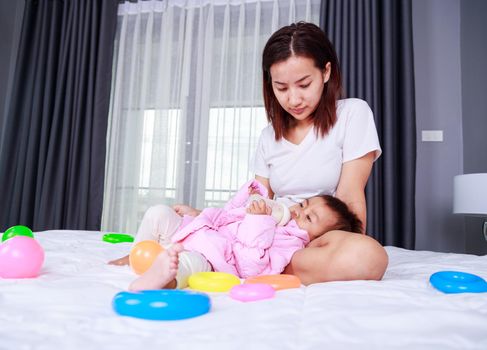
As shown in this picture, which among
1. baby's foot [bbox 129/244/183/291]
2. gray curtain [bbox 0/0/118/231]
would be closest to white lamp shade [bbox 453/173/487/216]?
baby's foot [bbox 129/244/183/291]

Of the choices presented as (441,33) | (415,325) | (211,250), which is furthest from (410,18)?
(415,325)

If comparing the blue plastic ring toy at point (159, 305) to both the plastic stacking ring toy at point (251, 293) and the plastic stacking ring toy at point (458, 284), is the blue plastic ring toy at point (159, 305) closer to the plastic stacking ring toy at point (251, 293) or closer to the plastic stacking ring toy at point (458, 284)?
the plastic stacking ring toy at point (251, 293)

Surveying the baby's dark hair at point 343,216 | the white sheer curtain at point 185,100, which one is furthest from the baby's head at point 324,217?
the white sheer curtain at point 185,100

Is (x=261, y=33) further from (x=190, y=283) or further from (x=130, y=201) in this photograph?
(x=190, y=283)

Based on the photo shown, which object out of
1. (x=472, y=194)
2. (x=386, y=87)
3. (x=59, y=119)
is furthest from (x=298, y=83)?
(x=59, y=119)

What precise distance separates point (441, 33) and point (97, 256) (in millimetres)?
3157

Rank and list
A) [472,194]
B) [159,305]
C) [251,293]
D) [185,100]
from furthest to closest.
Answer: [185,100]
[472,194]
[251,293]
[159,305]

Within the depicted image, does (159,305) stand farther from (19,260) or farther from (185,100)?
(185,100)

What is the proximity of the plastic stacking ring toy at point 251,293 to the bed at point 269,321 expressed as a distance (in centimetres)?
2

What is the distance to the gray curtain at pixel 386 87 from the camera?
291 cm

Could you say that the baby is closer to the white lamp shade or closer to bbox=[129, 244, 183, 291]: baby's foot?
bbox=[129, 244, 183, 291]: baby's foot

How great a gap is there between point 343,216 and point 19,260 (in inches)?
37.8

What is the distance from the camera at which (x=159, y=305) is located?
633 millimetres

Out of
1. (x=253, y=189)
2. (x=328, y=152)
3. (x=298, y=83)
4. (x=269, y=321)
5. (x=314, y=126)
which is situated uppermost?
(x=298, y=83)
